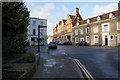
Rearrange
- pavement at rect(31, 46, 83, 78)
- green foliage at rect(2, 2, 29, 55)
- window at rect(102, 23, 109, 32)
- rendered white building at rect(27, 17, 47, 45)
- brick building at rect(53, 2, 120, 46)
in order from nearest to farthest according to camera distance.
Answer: pavement at rect(31, 46, 83, 78) → green foliage at rect(2, 2, 29, 55) → brick building at rect(53, 2, 120, 46) → window at rect(102, 23, 109, 32) → rendered white building at rect(27, 17, 47, 45)

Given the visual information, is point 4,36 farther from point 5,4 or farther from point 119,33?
point 119,33

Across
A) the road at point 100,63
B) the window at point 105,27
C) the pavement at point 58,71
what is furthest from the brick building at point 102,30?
the pavement at point 58,71

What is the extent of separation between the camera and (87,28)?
39031 millimetres

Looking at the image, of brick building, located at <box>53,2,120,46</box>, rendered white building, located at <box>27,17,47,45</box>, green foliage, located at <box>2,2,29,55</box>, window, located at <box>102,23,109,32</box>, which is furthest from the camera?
rendered white building, located at <box>27,17,47,45</box>

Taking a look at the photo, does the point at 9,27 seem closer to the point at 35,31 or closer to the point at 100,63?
the point at 100,63

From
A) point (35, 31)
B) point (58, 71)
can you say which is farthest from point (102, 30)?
point (58, 71)

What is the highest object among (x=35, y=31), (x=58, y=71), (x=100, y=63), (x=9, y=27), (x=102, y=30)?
(x=35, y=31)

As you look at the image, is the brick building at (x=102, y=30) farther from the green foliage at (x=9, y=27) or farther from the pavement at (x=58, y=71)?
the green foliage at (x=9, y=27)

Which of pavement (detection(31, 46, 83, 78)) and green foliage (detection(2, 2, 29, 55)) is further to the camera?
green foliage (detection(2, 2, 29, 55))

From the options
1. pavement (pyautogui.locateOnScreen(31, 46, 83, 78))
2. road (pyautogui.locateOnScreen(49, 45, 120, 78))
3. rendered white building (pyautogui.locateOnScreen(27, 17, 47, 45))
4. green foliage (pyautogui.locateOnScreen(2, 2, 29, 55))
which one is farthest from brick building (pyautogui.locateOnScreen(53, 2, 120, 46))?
green foliage (pyautogui.locateOnScreen(2, 2, 29, 55))

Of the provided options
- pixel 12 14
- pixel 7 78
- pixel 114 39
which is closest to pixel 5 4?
pixel 12 14

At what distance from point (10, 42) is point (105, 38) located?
29153 millimetres

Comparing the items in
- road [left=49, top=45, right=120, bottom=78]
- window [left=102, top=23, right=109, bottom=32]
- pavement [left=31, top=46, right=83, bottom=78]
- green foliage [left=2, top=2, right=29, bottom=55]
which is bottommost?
pavement [left=31, top=46, right=83, bottom=78]

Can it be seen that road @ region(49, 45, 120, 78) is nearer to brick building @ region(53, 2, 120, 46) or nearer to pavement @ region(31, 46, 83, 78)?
pavement @ region(31, 46, 83, 78)
